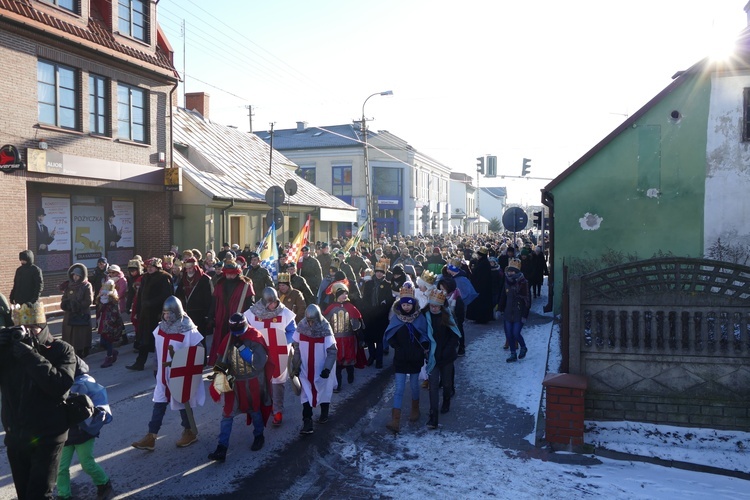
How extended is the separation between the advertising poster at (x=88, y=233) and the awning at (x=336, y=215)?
1463cm

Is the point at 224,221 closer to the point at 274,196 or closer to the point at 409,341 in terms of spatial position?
the point at 274,196

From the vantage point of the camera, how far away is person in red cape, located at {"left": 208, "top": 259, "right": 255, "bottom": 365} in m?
9.65

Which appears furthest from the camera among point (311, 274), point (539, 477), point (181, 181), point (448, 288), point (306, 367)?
point (181, 181)

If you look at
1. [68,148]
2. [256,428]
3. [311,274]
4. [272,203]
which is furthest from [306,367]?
[68,148]

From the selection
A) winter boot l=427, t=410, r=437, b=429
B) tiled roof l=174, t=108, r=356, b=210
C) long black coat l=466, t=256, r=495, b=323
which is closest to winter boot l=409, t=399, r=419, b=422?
winter boot l=427, t=410, r=437, b=429

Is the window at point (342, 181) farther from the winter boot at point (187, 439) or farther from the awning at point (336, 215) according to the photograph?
the winter boot at point (187, 439)

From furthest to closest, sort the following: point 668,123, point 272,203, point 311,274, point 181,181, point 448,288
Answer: point 181,181 < point 272,203 < point 311,274 < point 668,123 < point 448,288

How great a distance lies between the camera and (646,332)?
22.9ft

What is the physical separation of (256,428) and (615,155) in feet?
33.4

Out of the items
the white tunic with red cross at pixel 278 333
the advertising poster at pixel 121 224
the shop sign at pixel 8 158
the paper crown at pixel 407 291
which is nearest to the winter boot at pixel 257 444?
the white tunic with red cross at pixel 278 333

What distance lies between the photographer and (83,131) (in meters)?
16.9

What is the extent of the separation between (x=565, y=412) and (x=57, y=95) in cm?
1520

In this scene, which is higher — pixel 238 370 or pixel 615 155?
pixel 615 155

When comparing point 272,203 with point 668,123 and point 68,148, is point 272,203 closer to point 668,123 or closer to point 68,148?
point 68,148
